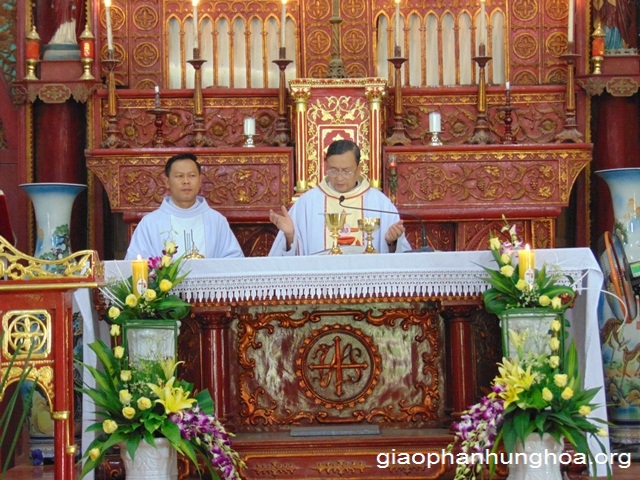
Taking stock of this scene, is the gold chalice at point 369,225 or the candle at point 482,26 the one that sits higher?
the candle at point 482,26

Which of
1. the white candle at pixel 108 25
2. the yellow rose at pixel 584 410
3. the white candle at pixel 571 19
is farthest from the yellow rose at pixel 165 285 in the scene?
the white candle at pixel 571 19

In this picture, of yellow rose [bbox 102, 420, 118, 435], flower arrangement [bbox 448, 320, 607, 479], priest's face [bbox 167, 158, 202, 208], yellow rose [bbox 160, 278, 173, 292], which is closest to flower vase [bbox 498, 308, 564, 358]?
flower arrangement [bbox 448, 320, 607, 479]

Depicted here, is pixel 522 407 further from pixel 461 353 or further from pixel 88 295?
pixel 88 295

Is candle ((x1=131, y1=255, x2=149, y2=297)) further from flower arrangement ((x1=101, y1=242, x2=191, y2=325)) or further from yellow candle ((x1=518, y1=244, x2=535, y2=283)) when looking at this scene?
yellow candle ((x1=518, y1=244, x2=535, y2=283))

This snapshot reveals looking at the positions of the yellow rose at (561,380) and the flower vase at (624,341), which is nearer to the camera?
the yellow rose at (561,380)

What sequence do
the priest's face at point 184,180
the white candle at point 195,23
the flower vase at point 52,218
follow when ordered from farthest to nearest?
the white candle at point 195,23 < the flower vase at point 52,218 < the priest's face at point 184,180

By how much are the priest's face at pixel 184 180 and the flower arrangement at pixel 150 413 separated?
182 cm

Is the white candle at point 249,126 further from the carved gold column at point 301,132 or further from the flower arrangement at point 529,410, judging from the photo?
the flower arrangement at point 529,410

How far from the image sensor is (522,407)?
6391 mm

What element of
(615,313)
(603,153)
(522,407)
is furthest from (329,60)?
(522,407)

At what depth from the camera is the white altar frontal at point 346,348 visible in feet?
22.9

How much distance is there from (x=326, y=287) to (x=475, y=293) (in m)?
0.84

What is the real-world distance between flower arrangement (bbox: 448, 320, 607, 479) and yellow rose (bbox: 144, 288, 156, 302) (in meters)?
1.76

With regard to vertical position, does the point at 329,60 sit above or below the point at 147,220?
above
